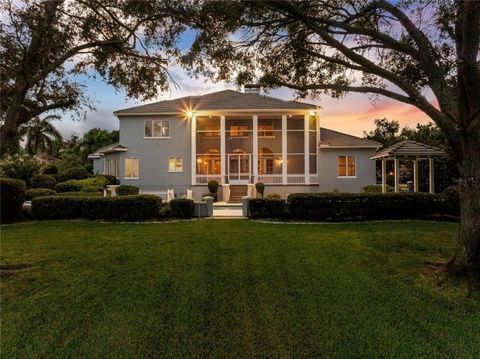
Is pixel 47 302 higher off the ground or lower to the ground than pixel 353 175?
lower

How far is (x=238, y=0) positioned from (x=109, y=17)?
4.15m

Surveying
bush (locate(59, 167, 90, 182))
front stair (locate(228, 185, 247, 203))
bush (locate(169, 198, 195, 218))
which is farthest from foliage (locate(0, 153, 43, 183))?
bush (locate(169, 198, 195, 218))

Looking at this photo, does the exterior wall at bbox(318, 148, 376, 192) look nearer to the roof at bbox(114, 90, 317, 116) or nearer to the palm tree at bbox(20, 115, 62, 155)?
the roof at bbox(114, 90, 317, 116)

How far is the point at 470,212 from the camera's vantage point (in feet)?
21.9

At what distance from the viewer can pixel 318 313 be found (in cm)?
555

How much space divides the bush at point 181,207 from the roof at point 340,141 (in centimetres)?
1480

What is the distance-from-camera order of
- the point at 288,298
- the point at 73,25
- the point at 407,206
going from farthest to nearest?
1. the point at 407,206
2. the point at 73,25
3. the point at 288,298

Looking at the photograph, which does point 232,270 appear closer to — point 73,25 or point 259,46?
point 259,46

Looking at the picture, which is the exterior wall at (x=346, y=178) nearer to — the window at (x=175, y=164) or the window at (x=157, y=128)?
the window at (x=175, y=164)

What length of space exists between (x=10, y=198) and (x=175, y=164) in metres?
13.6

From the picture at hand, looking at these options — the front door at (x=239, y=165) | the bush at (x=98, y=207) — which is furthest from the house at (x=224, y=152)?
the bush at (x=98, y=207)

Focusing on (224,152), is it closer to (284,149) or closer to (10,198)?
(284,149)

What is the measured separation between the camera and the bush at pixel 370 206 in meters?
15.0

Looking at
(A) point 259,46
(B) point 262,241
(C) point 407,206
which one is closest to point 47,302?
(B) point 262,241
